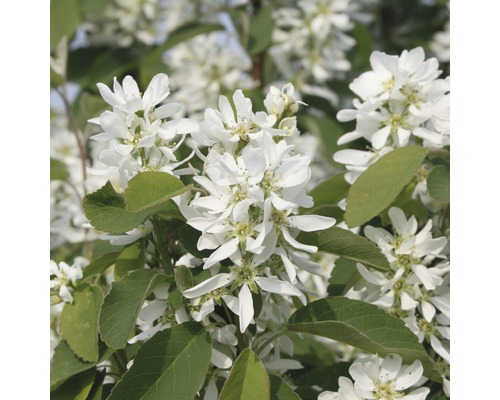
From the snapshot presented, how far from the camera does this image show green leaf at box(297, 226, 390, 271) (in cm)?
120

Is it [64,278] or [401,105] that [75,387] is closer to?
[64,278]

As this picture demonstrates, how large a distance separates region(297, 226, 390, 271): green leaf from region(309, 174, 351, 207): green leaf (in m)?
0.33

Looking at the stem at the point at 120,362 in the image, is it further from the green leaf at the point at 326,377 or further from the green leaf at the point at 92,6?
the green leaf at the point at 92,6

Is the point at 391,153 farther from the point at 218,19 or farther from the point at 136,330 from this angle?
the point at 218,19

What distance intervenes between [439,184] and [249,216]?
35 cm

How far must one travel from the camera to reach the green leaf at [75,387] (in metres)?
1.24

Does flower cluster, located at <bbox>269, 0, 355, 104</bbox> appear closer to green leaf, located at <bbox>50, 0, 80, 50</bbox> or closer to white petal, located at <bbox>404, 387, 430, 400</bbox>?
green leaf, located at <bbox>50, 0, 80, 50</bbox>

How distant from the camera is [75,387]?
125 cm


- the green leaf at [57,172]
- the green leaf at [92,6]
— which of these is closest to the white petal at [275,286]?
the green leaf at [57,172]

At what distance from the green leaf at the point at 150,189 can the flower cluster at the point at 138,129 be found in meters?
0.07

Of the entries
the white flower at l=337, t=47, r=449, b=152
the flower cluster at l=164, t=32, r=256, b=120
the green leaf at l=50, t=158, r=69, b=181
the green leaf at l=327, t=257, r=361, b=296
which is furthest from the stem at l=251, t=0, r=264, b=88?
the green leaf at l=327, t=257, r=361, b=296

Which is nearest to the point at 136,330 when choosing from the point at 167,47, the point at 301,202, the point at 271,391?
the point at 271,391

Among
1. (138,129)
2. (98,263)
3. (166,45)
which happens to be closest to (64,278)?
(98,263)

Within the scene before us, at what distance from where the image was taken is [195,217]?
1138 millimetres
